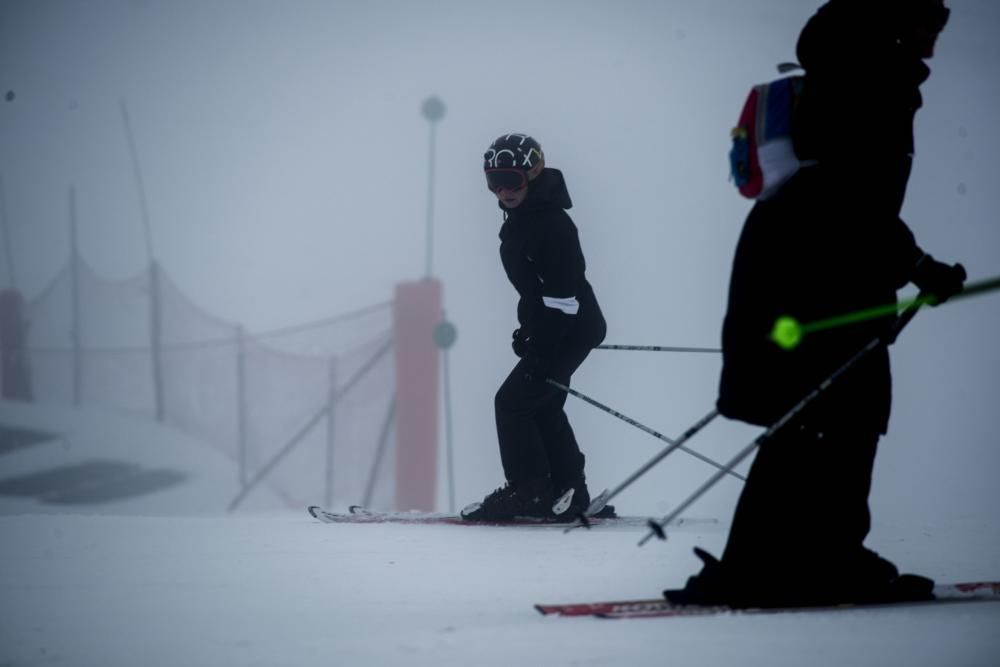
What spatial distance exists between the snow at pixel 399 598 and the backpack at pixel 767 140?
1115 mm

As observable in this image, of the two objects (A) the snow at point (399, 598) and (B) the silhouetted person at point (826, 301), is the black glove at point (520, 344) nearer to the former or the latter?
(A) the snow at point (399, 598)

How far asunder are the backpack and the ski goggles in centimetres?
144

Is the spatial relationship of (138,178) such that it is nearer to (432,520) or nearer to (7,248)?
(7,248)

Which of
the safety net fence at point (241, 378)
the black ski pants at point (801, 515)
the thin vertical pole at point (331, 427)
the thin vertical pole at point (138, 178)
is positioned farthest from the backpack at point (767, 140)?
the thin vertical pole at point (138, 178)

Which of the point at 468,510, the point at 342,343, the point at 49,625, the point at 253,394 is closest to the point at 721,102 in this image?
the point at 342,343

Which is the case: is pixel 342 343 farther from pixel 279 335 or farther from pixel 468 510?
pixel 468 510

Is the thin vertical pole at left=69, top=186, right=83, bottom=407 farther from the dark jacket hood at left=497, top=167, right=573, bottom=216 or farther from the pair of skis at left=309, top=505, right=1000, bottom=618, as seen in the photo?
the pair of skis at left=309, top=505, right=1000, bottom=618

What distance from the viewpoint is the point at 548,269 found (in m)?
3.48

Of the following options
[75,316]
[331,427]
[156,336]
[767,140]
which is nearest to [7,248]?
[75,316]

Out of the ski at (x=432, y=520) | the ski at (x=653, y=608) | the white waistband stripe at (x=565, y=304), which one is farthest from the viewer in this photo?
the ski at (x=432, y=520)

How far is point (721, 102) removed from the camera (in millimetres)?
15000

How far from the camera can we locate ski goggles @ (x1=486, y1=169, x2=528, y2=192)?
11.5 ft

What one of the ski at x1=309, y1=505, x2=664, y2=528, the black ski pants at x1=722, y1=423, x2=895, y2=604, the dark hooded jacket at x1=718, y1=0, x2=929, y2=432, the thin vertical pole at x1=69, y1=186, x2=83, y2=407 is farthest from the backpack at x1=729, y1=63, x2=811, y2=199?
the thin vertical pole at x1=69, y1=186, x2=83, y2=407

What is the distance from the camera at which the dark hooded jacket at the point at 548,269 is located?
3471 millimetres
